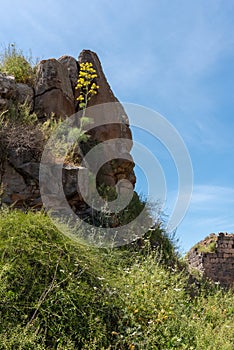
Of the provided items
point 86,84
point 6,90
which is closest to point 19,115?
point 6,90

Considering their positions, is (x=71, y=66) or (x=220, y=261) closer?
(x=71, y=66)

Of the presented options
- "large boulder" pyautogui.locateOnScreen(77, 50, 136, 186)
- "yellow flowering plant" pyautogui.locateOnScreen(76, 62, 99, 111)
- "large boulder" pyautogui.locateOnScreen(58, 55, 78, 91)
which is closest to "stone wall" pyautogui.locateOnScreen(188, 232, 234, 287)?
"large boulder" pyautogui.locateOnScreen(77, 50, 136, 186)

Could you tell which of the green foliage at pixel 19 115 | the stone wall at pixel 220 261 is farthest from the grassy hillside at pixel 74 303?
the stone wall at pixel 220 261

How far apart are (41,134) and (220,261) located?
6669 millimetres

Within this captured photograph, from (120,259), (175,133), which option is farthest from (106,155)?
(120,259)

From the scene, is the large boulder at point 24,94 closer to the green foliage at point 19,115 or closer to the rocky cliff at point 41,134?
the rocky cliff at point 41,134

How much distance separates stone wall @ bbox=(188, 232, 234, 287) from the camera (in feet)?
36.4

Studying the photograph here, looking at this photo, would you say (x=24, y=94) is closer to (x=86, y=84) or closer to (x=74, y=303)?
(x=86, y=84)

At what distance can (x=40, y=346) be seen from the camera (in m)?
3.23

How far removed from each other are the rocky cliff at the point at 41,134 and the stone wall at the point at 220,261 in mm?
4223

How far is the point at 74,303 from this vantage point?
3.77 meters

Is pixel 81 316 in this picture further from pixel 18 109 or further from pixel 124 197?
pixel 18 109

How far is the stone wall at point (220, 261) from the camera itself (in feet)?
36.4

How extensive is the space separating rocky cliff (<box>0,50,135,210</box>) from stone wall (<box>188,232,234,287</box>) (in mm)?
4223
